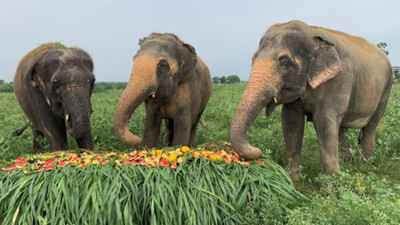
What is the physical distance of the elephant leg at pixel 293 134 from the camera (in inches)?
162

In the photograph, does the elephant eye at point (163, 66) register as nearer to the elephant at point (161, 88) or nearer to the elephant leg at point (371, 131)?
the elephant at point (161, 88)

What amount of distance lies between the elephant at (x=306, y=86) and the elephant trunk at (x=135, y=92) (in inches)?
43.4

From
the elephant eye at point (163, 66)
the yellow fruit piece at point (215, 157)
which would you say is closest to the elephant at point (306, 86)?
the yellow fruit piece at point (215, 157)

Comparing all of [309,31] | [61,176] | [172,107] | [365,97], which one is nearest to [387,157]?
[365,97]

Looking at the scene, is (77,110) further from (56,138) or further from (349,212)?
(349,212)

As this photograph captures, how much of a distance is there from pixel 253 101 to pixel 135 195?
4.47ft

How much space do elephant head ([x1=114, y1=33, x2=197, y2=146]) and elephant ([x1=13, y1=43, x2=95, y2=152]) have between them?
52cm

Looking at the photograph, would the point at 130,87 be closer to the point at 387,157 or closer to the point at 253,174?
the point at 253,174

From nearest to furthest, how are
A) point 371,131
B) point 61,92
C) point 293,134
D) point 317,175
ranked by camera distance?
point 61,92 < point 293,134 < point 317,175 < point 371,131

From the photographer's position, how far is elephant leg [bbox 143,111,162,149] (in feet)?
15.3

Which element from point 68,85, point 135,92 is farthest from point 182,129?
point 68,85

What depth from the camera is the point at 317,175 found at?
432 centimetres

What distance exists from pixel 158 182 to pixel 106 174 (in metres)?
0.46

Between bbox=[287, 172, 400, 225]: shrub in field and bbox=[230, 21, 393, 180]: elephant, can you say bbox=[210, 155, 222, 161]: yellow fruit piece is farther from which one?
bbox=[287, 172, 400, 225]: shrub in field
